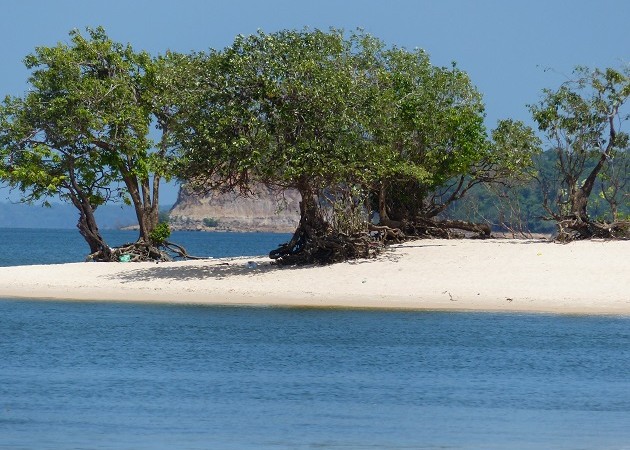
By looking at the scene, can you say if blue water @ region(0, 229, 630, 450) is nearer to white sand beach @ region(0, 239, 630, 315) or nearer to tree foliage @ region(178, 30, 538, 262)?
white sand beach @ region(0, 239, 630, 315)

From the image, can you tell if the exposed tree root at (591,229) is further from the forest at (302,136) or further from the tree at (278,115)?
the tree at (278,115)

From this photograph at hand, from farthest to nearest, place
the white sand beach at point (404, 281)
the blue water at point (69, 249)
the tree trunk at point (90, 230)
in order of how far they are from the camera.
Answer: the blue water at point (69, 249) < the tree trunk at point (90, 230) < the white sand beach at point (404, 281)

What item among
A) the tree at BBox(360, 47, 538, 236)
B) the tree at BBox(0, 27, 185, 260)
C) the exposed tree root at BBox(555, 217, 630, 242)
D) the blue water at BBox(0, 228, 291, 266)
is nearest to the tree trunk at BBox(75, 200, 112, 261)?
the tree at BBox(0, 27, 185, 260)

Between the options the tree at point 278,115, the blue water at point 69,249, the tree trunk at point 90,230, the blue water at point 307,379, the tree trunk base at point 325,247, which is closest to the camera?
the blue water at point 307,379

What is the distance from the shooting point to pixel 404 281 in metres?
30.9

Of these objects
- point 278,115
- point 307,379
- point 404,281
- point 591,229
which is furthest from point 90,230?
point 307,379

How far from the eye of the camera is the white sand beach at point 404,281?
29.2 m

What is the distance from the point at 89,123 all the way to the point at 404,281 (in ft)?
39.0

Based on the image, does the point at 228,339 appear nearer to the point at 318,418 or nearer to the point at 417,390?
the point at 417,390

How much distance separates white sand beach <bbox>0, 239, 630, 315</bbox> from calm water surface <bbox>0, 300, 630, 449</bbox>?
1.68 m

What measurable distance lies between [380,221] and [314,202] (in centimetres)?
581

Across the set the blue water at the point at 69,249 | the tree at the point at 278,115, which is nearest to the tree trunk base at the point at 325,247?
the tree at the point at 278,115

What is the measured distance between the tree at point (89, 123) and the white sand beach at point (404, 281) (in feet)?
13.4

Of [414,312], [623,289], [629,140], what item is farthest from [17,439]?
[629,140]
